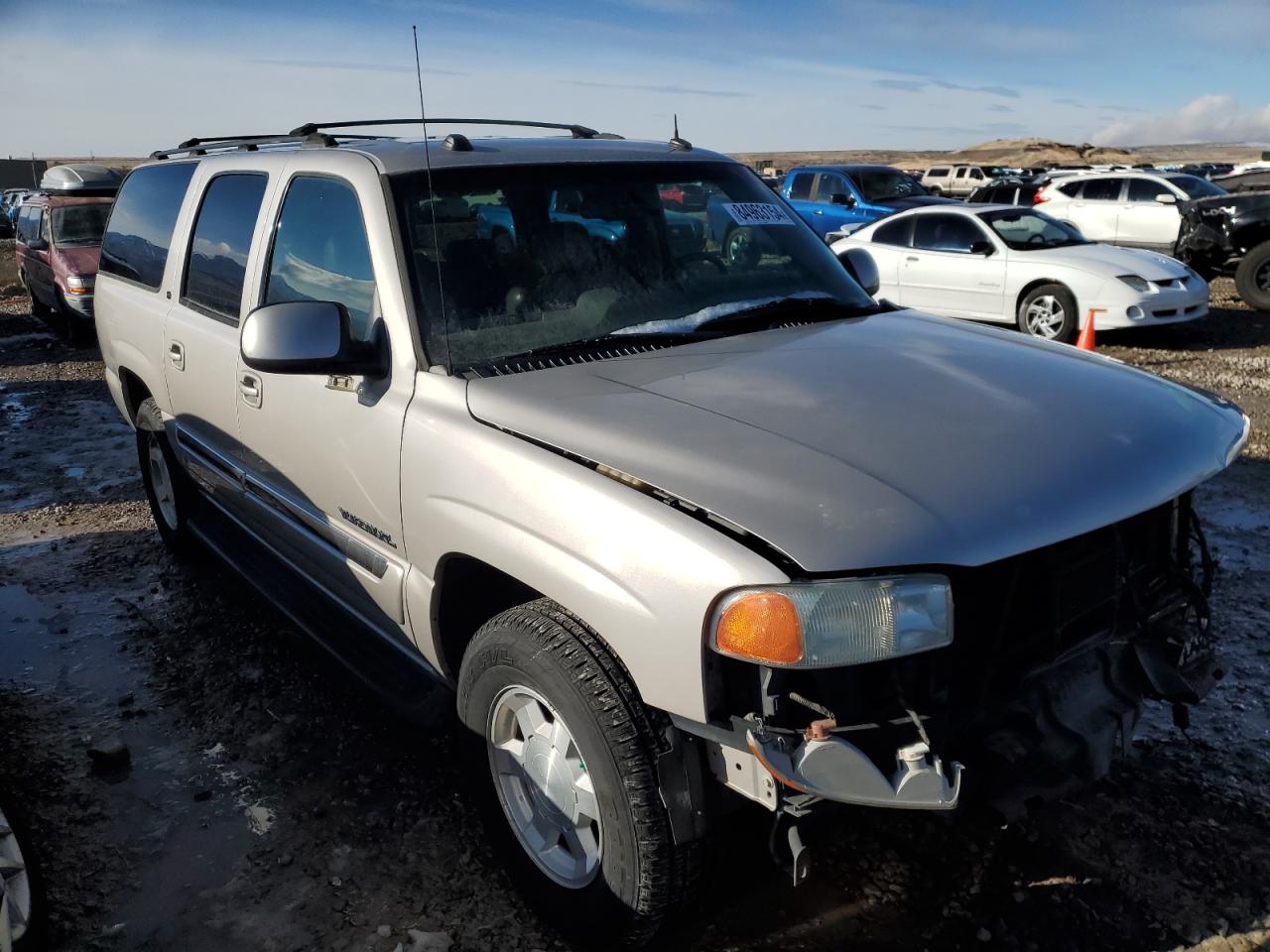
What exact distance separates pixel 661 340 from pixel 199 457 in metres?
2.33

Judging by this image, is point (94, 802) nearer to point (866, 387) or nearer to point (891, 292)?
point (866, 387)

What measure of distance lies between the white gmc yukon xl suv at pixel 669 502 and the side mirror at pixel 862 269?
0.82 ft

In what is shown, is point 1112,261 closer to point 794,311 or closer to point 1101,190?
point 794,311

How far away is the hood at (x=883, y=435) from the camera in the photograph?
79.3 inches

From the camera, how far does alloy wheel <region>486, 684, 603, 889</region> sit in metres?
2.42

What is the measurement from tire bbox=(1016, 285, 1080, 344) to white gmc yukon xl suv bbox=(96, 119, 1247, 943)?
7457 millimetres

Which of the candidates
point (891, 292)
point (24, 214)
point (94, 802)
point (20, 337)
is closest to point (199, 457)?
point (94, 802)

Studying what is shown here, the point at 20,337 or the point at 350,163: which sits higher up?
the point at 350,163

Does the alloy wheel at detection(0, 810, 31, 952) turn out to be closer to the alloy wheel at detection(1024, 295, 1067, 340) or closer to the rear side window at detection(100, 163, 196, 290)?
the rear side window at detection(100, 163, 196, 290)

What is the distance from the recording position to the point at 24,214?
15.3 m

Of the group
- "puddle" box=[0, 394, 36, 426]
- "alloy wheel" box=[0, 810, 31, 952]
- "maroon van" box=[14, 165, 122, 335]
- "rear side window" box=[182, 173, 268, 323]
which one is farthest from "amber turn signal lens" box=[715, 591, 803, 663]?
"maroon van" box=[14, 165, 122, 335]

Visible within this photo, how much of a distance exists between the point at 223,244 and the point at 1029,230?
949 centimetres

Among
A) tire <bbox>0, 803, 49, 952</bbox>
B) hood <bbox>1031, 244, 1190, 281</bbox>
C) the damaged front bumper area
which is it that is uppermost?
the damaged front bumper area

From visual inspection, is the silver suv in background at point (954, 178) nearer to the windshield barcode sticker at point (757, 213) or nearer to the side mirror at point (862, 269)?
the side mirror at point (862, 269)
